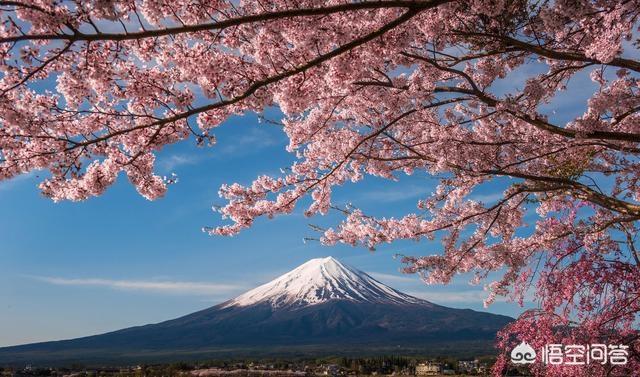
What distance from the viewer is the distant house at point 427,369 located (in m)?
71.8

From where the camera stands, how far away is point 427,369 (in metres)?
76.2

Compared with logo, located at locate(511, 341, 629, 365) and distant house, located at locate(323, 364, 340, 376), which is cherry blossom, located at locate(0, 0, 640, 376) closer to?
logo, located at locate(511, 341, 629, 365)

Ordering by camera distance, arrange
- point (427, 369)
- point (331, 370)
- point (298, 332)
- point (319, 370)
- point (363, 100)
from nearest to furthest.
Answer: point (363, 100) < point (427, 369) < point (331, 370) < point (319, 370) < point (298, 332)

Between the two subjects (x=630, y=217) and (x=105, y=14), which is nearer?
(x=105, y=14)

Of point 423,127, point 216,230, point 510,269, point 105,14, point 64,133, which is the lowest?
point 510,269

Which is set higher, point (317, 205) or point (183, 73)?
point (183, 73)

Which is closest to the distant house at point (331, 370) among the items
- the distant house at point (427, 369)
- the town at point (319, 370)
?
the town at point (319, 370)

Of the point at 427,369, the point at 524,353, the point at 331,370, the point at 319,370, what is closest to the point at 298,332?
the point at 319,370

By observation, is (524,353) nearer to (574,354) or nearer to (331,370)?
(574,354)

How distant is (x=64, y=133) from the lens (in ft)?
19.0

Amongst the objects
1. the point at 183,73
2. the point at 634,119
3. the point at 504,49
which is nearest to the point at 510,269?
the point at 634,119

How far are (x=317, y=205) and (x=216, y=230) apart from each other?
1765mm

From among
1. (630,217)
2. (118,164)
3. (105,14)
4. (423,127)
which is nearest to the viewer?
(105,14)

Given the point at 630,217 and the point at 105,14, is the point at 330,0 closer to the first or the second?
the point at 105,14
